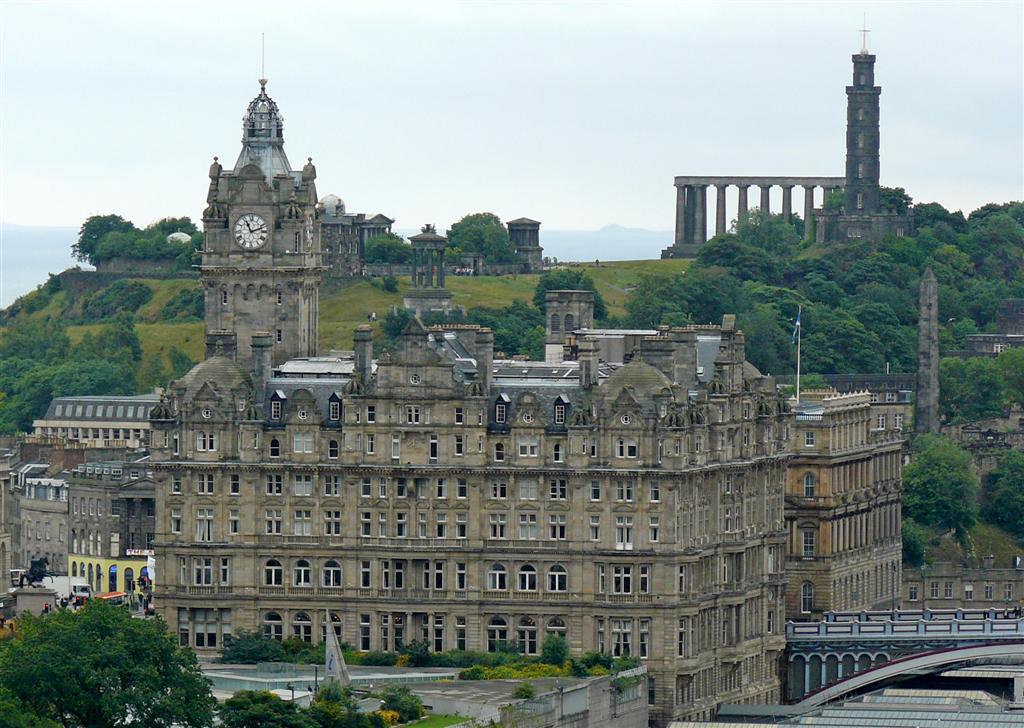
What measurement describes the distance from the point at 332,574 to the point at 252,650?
5970 millimetres

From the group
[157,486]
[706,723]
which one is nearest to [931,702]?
[706,723]

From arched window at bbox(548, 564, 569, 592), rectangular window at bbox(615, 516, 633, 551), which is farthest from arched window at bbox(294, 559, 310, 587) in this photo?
rectangular window at bbox(615, 516, 633, 551)

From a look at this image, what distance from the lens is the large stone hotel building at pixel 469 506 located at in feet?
620

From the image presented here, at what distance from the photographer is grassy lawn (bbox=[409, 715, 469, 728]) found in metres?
170

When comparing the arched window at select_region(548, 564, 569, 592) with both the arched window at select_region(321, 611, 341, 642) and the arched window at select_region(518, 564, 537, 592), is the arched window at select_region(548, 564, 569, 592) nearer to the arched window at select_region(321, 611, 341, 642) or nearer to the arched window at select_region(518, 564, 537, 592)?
the arched window at select_region(518, 564, 537, 592)

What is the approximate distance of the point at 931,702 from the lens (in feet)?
609

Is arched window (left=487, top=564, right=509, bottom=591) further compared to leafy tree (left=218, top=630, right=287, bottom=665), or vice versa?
arched window (left=487, top=564, right=509, bottom=591)

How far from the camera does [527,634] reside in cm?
19075

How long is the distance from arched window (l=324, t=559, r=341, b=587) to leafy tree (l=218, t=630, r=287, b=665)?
3.68 metres

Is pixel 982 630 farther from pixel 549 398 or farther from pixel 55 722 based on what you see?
pixel 55 722

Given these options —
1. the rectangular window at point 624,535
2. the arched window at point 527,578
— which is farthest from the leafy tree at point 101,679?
the rectangular window at point 624,535

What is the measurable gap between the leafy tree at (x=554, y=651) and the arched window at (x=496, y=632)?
130 inches

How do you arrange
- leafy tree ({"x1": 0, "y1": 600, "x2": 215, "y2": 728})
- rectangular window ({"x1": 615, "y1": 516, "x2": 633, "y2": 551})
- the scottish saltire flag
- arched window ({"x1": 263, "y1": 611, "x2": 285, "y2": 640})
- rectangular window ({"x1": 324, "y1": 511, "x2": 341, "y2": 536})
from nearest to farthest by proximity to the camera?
leafy tree ({"x1": 0, "y1": 600, "x2": 215, "y2": 728}), the scottish saltire flag, rectangular window ({"x1": 615, "y1": 516, "x2": 633, "y2": 551}), arched window ({"x1": 263, "y1": 611, "x2": 285, "y2": 640}), rectangular window ({"x1": 324, "y1": 511, "x2": 341, "y2": 536})

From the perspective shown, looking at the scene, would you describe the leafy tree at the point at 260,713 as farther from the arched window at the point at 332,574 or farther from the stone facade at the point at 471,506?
the arched window at the point at 332,574
